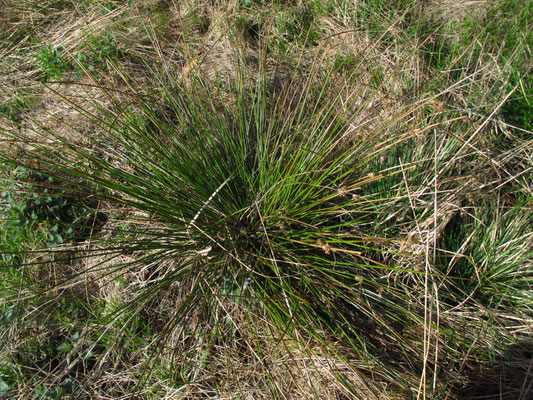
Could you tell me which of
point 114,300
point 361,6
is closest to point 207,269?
point 114,300

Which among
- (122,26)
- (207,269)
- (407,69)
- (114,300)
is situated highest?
(122,26)

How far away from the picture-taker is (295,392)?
1460 mm

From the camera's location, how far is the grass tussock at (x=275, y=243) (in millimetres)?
1381

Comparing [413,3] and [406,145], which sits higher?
[413,3]

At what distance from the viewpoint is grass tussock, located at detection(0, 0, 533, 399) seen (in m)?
1.38

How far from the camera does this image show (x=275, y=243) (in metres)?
1.54

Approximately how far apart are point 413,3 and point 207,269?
2.14 m

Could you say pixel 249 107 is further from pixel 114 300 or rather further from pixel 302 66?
pixel 114 300

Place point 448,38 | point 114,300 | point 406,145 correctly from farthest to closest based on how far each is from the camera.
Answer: point 448,38, point 406,145, point 114,300

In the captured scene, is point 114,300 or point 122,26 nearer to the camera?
point 114,300

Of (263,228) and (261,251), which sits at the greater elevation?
(263,228)

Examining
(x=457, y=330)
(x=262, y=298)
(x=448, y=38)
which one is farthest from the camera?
(x=448, y=38)

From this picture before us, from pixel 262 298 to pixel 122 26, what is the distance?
200 cm

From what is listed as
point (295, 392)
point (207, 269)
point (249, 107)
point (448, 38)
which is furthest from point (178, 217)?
point (448, 38)
